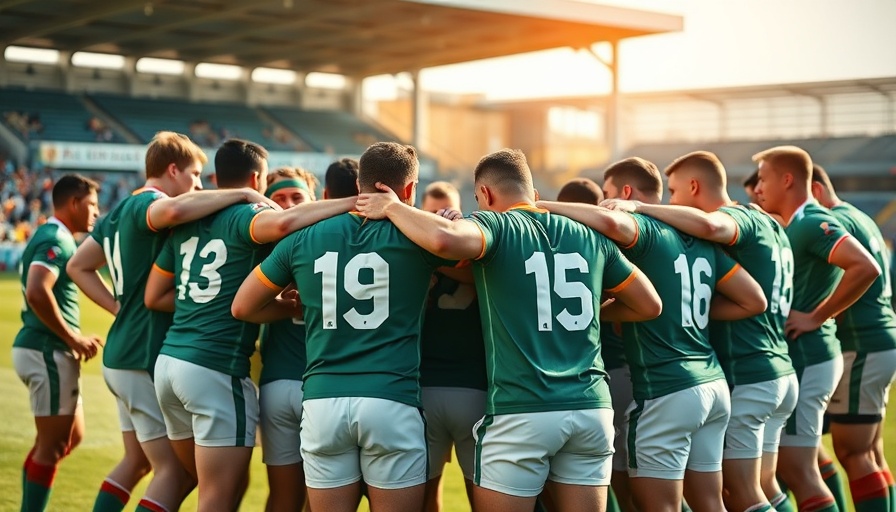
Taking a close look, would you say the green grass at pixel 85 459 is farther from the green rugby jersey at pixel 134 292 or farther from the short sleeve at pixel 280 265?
the short sleeve at pixel 280 265

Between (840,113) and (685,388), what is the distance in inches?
1553

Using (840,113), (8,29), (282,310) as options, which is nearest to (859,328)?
(282,310)

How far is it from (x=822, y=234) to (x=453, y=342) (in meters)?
2.24

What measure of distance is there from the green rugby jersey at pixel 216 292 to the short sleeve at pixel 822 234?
9.85 ft

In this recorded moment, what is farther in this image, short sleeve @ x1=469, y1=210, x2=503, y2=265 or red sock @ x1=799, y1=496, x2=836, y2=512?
red sock @ x1=799, y1=496, x2=836, y2=512

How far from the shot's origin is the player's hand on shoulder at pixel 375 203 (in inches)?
164

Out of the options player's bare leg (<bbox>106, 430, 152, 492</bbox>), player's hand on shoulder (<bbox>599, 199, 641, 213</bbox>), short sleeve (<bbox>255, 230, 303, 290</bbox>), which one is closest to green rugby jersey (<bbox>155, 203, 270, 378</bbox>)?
short sleeve (<bbox>255, 230, 303, 290</bbox>)

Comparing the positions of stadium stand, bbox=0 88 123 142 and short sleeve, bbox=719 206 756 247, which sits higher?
stadium stand, bbox=0 88 123 142

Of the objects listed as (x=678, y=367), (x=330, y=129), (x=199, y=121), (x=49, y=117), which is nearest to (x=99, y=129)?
(x=49, y=117)

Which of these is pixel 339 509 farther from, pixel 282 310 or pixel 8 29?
pixel 8 29

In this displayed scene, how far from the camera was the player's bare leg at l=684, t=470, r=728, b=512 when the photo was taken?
4.65 m

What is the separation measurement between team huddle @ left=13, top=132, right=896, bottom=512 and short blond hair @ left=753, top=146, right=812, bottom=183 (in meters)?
0.01

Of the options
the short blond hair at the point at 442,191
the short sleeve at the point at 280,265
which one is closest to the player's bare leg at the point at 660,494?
the short sleeve at the point at 280,265

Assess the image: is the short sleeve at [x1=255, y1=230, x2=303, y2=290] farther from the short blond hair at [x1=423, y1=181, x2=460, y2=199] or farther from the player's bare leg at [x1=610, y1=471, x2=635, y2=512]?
the player's bare leg at [x1=610, y1=471, x2=635, y2=512]
